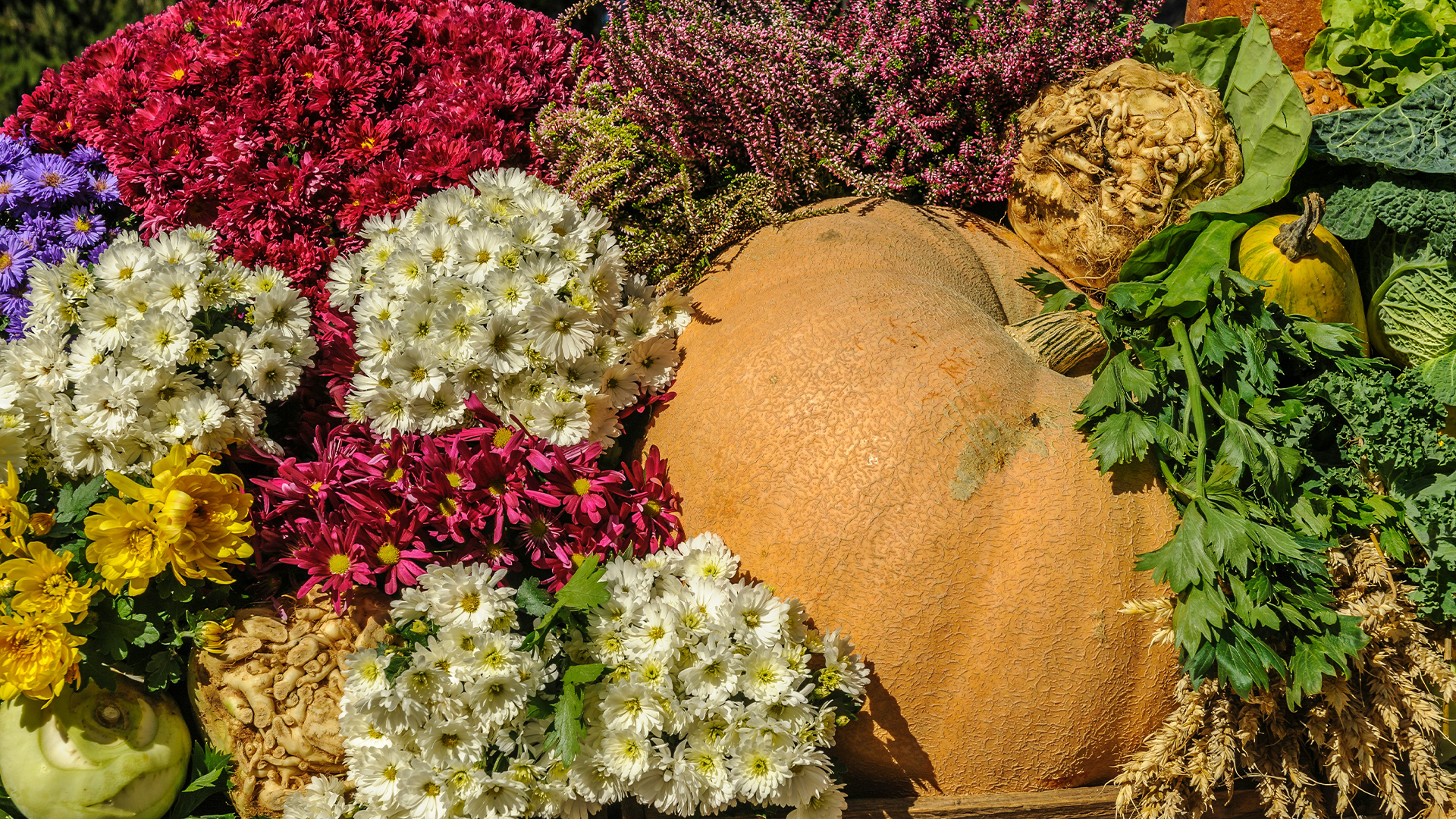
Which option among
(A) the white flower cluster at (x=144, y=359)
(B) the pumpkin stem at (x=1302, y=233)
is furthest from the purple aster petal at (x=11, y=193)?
(B) the pumpkin stem at (x=1302, y=233)

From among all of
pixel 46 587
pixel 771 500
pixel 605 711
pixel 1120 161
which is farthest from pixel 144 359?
pixel 1120 161

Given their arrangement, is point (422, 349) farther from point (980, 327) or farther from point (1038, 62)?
point (1038, 62)

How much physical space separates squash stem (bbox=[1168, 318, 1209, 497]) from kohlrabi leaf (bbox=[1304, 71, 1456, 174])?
2.24ft

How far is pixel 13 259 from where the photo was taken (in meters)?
2.23

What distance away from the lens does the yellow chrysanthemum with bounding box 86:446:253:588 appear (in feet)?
5.25

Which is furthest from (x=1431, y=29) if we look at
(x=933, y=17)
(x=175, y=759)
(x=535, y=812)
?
(x=175, y=759)

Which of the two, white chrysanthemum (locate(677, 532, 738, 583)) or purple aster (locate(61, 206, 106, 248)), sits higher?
purple aster (locate(61, 206, 106, 248))

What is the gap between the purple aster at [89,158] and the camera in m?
2.43

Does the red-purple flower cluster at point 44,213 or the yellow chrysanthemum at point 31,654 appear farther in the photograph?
the red-purple flower cluster at point 44,213

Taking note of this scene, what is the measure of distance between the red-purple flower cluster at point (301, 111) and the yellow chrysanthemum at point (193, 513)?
69 centimetres

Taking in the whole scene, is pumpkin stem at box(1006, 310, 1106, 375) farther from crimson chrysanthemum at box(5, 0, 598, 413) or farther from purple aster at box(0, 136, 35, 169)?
purple aster at box(0, 136, 35, 169)

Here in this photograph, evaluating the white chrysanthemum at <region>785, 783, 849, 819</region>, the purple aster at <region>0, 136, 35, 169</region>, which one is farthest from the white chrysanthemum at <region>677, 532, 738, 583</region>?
the purple aster at <region>0, 136, 35, 169</region>

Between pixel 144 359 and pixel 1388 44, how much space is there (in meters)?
2.83

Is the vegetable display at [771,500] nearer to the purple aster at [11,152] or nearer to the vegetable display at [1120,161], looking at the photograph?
the vegetable display at [1120,161]
